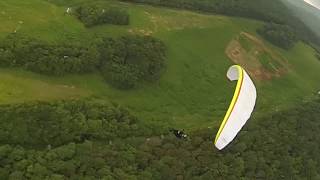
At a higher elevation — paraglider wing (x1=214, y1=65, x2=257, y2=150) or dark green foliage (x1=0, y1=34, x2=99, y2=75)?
paraglider wing (x1=214, y1=65, x2=257, y2=150)

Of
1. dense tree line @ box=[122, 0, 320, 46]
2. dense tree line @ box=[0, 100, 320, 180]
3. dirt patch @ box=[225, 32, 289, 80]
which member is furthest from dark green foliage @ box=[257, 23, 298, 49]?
dense tree line @ box=[0, 100, 320, 180]

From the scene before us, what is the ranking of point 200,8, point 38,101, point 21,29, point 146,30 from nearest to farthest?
point 38,101 < point 21,29 < point 146,30 < point 200,8

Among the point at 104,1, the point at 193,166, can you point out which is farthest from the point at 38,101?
the point at 104,1

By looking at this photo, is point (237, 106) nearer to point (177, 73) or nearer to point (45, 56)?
point (45, 56)

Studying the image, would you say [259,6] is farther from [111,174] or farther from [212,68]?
[111,174]

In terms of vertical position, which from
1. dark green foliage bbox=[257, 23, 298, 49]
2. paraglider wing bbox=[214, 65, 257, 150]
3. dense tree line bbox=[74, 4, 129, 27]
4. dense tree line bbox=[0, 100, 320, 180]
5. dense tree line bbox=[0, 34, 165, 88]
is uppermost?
paraglider wing bbox=[214, 65, 257, 150]

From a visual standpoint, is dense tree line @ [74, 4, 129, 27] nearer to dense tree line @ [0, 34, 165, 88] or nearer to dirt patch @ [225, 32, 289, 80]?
dense tree line @ [0, 34, 165, 88]
